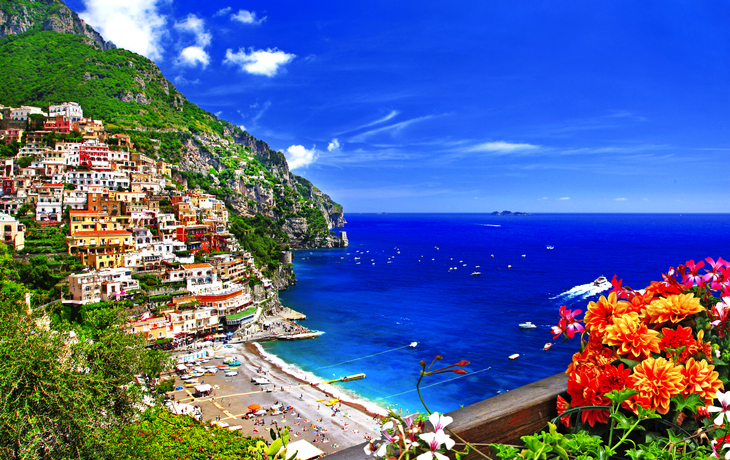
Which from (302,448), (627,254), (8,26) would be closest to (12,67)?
(8,26)

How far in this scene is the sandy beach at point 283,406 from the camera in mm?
16500

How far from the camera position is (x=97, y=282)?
25141 millimetres

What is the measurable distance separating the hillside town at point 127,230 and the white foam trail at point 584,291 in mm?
28462

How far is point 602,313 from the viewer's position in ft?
4.47

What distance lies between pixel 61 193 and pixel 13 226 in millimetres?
7252

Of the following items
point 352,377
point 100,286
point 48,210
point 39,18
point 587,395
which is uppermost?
point 39,18

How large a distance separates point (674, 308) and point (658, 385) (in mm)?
304

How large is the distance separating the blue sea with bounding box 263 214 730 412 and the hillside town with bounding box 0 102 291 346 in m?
6.23

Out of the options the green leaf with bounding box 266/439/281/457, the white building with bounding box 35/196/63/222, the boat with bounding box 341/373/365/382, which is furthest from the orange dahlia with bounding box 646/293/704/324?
the white building with bounding box 35/196/63/222

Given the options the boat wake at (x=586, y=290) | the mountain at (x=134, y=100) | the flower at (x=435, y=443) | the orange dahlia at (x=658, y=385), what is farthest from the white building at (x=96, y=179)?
the boat wake at (x=586, y=290)

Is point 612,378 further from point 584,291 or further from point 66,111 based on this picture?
point 66,111

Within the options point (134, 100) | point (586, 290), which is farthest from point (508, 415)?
point (134, 100)

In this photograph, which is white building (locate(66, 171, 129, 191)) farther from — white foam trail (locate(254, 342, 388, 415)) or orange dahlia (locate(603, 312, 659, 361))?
orange dahlia (locate(603, 312, 659, 361))

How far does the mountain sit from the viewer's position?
64.6 meters
